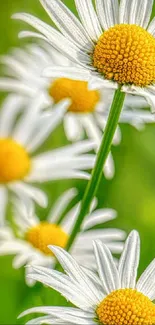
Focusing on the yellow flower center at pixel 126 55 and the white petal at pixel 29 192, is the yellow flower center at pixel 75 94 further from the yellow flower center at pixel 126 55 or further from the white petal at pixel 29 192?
the yellow flower center at pixel 126 55

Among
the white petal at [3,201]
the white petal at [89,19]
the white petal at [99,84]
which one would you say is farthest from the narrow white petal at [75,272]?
the white petal at [3,201]

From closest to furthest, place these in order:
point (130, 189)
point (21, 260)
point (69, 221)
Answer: point (21, 260) < point (69, 221) < point (130, 189)

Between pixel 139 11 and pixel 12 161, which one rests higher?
pixel 139 11

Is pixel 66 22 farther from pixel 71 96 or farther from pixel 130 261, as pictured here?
pixel 71 96

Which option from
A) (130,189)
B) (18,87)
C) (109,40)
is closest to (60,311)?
(109,40)

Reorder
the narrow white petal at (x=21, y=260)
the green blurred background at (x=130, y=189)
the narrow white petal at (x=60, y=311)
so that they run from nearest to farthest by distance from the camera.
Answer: the narrow white petal at (x=60, y=311) → the narrow white petal at (x=21, y=260) → the green blurred background at (x=130, y=189)

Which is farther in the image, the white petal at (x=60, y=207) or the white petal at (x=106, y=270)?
the white petal at (x=60, y=207)

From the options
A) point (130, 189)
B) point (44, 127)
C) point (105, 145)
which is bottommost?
point (130, 189)

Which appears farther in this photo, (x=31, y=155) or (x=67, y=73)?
(x=31, y=155)
